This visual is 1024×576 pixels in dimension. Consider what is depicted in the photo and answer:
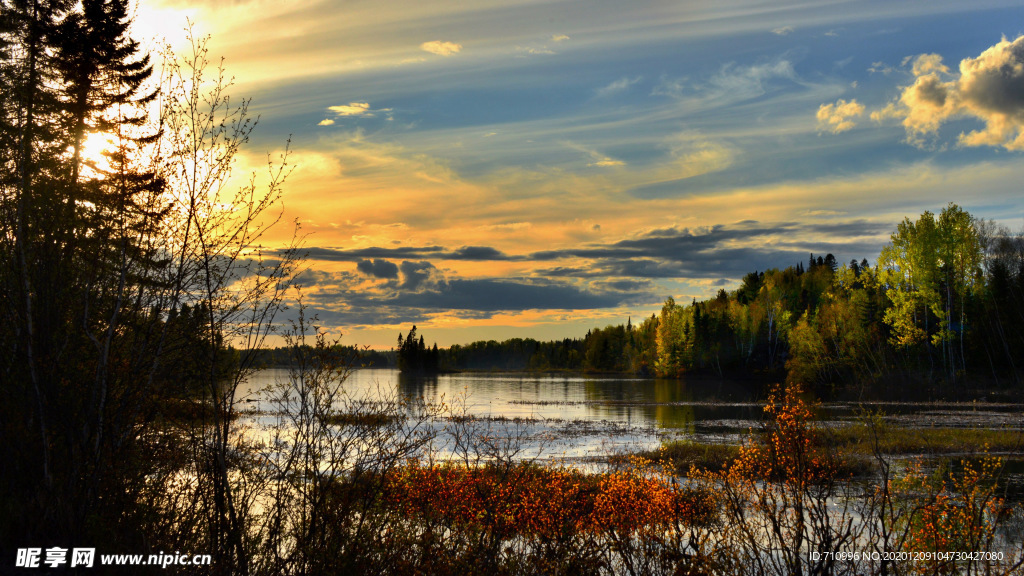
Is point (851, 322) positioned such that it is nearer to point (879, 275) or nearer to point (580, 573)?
point (879, 275)

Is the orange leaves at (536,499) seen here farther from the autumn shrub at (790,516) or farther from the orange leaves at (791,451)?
the orange leaves at (791,451)

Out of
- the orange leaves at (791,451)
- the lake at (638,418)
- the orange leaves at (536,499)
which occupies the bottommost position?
the lake at (638,418)

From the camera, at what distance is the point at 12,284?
825 centimetres

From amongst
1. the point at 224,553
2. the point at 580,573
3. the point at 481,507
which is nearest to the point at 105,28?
the point at 224,553

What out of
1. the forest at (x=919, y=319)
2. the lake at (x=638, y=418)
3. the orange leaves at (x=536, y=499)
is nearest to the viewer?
the orange leaves at (x=536, y=499)

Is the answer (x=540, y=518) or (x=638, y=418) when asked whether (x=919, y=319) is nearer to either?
(x=638, y=418)

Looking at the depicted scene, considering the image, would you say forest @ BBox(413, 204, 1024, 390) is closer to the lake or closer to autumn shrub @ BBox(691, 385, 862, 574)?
the lake

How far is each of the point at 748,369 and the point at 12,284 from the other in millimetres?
94965

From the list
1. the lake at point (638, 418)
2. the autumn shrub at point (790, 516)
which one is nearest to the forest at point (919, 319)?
the lake at point (638, 418)

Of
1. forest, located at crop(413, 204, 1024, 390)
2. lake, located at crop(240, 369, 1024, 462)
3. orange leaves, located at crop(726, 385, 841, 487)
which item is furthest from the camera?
forest, located at crop(413, 204, 1024, 390)

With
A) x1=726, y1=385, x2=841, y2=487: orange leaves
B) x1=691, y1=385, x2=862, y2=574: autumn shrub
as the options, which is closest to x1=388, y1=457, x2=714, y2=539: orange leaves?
x1=691, y1=385, x2=862, y2=574: autumn shrub

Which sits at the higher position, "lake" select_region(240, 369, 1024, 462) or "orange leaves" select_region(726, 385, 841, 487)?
"orange leaves" select_region(726, 385, 841, 487)

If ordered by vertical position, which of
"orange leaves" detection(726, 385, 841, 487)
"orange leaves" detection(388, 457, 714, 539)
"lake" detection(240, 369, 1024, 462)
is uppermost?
"orange leaves" detection(726, 385, 841, 487)

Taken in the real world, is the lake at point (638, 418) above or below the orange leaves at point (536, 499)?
below
